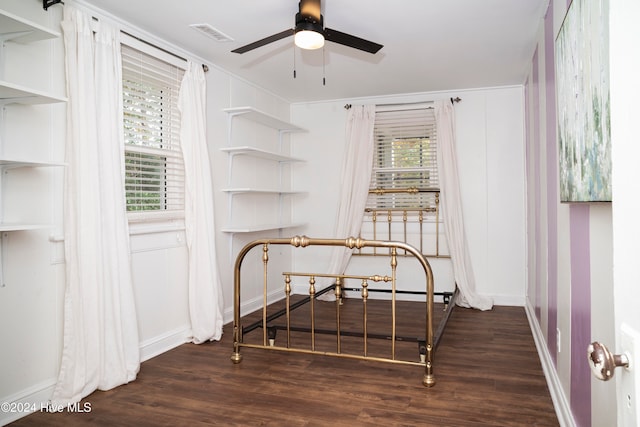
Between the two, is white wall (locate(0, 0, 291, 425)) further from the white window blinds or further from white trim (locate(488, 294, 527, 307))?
white trim (locate(488, 294, 527, 307))

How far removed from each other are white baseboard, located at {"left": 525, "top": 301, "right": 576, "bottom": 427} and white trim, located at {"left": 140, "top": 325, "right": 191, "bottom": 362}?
263cm

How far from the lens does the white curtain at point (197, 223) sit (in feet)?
12.0

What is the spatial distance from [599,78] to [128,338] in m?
2.89

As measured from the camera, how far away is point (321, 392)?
2670 millimetres

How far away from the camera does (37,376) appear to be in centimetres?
255

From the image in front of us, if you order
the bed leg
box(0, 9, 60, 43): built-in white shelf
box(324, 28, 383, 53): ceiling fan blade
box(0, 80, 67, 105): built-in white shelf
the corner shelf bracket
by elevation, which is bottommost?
the bed leg

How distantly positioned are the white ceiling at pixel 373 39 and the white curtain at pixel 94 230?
434 mm

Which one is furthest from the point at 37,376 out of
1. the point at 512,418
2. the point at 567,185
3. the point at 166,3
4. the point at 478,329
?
the point at 478,329

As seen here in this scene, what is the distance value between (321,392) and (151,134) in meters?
2.23

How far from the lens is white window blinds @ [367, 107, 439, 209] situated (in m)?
5.18

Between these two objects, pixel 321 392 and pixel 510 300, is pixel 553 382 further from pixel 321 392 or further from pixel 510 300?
pixel 510 300

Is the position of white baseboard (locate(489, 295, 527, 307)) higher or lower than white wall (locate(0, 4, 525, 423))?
lower

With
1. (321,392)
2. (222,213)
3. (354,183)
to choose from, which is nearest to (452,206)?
(354,183)

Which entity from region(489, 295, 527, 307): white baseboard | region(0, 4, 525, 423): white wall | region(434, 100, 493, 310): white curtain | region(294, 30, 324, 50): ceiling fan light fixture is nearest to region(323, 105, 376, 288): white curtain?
region(0, 4, 525, 423): white wall
